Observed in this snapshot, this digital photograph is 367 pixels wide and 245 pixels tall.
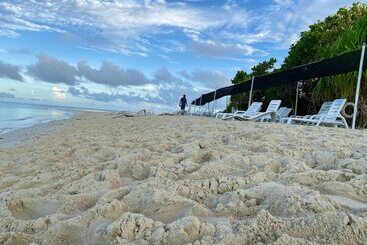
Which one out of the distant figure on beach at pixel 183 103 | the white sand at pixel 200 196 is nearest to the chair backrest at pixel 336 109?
the white sand at pixel 200 196

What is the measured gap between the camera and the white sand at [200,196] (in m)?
1.87

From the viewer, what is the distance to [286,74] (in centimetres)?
972

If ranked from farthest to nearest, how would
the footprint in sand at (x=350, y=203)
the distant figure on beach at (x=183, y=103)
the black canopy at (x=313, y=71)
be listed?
1. the distant figure on beach at (x=183, y=103)
2. the black canopy at (x=313, y=71)
3. the footprint in sand at (x=350, y=203)

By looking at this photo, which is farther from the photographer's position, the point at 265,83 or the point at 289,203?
the point at 265,83

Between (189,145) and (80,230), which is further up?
(189,145)

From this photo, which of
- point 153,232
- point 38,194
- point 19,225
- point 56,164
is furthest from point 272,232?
point 56,164

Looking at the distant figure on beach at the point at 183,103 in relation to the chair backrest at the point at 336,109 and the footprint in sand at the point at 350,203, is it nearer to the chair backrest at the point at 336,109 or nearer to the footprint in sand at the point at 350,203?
the chair backrest at the point at 336,109

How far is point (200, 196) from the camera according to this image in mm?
2484

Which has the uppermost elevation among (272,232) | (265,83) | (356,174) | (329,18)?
(329,18)

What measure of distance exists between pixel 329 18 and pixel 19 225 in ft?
56.5

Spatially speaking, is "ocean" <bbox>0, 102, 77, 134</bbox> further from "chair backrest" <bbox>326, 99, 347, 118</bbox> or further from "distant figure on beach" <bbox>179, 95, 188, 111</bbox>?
"chair backrest" <bbox>326, 99, 347, 118</bbox>

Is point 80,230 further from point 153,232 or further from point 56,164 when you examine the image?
point 56,164

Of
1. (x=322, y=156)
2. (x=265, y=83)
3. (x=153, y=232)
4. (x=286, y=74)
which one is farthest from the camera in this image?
(x=265, y=83)

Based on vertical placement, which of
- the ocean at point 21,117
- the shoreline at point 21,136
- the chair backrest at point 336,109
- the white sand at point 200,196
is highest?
the chair backrest at point 336,109
